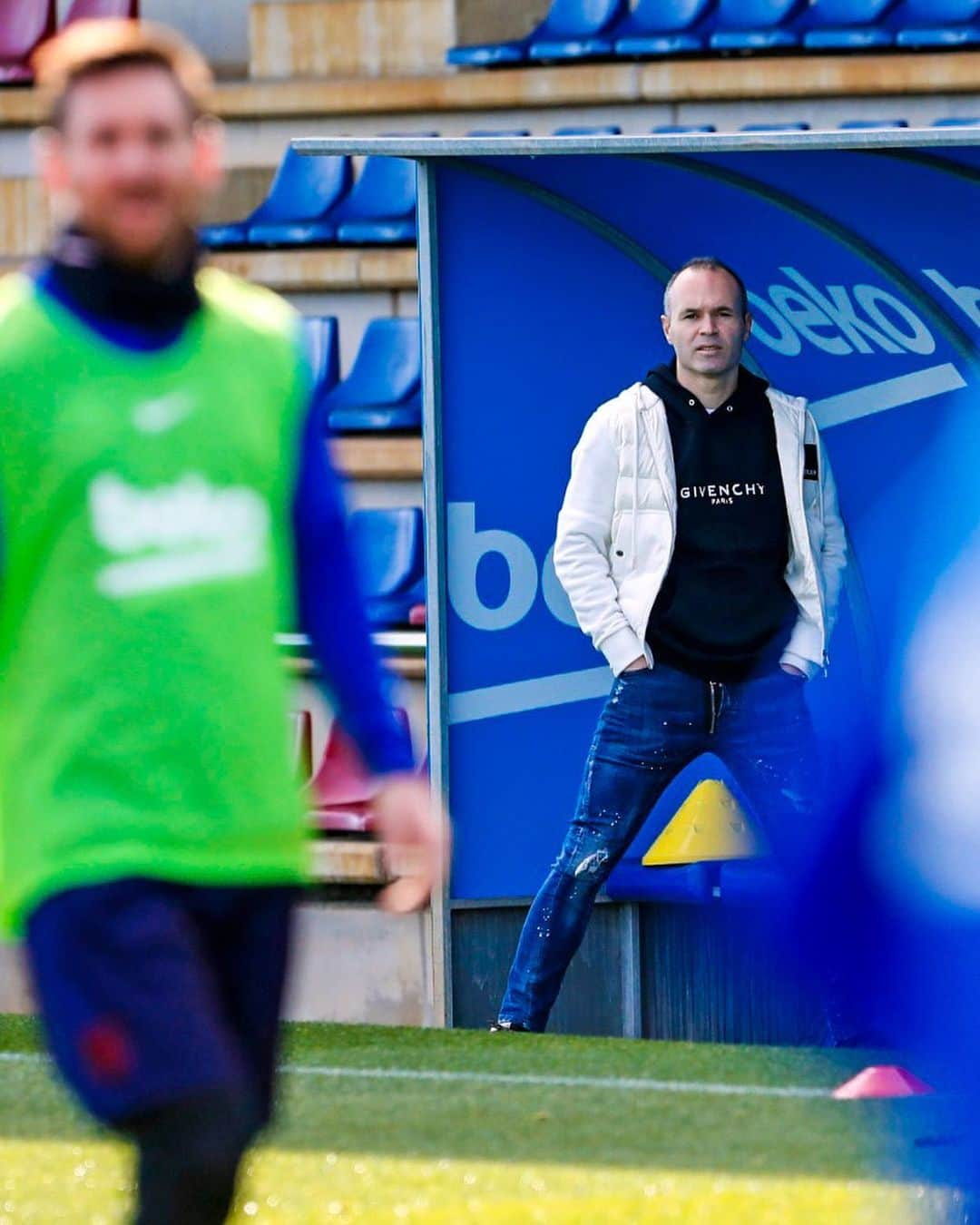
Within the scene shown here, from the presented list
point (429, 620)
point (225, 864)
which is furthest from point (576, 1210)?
point (429, 620)

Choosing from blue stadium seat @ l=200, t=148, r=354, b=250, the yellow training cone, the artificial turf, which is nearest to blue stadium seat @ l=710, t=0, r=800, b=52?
blue stadium seat @ l=200, t=148, r=354, b=250

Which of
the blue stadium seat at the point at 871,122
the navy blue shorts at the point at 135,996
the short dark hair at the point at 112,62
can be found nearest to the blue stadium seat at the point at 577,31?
the blue stadium seat at the point at 871,122

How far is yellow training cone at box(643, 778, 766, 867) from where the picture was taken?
7891 mm

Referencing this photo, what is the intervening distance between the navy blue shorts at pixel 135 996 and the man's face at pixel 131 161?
70cm

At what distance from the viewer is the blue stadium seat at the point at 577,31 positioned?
1235 cm

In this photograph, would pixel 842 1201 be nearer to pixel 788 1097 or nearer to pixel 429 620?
pixel 788 1097

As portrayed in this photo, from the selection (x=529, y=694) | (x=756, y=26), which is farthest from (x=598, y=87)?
(x=529, y=694)

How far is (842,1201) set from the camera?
5180mm

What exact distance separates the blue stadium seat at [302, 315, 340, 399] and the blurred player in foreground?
28.3ft

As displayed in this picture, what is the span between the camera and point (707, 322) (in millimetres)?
7180

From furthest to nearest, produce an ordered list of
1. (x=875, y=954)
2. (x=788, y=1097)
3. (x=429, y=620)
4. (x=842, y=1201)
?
1. (x=429, y=620)
2. (x=788, y=1097)
3. (x=842, y=1201)
4. (x=875, y=954)

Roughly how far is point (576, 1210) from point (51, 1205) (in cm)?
97

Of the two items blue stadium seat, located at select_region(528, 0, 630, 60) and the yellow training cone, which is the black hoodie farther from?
blue stadium seat, located at select_region(528, 0, 630, 60)

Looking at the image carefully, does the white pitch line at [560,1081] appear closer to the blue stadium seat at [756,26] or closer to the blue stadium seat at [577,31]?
the blue stadium seat at [756,26]
